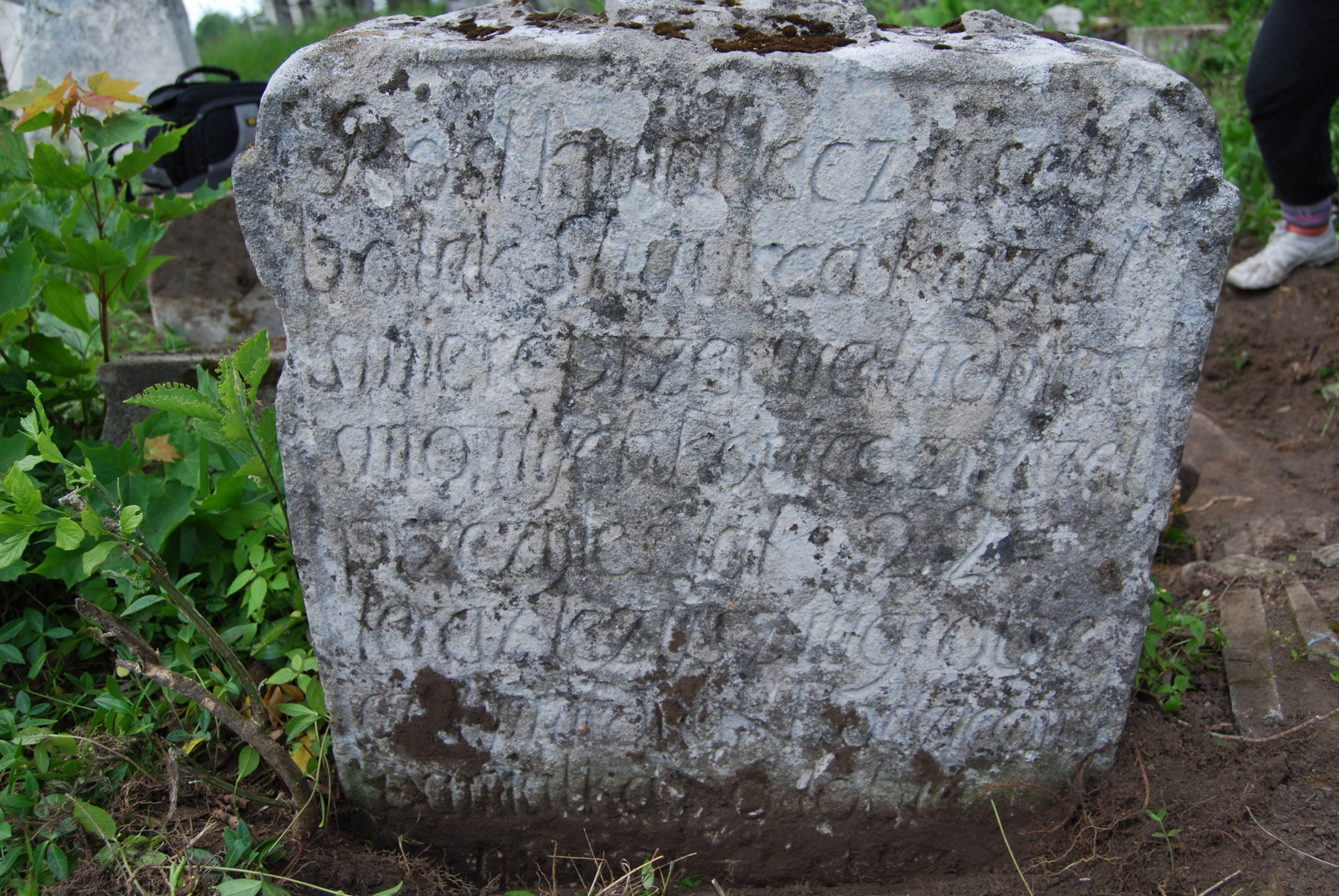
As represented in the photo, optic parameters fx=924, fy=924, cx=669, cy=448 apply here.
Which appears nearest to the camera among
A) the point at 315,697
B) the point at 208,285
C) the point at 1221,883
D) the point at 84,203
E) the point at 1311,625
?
the point at 1221,883

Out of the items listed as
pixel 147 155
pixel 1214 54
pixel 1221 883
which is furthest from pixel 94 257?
pixel 1214 54

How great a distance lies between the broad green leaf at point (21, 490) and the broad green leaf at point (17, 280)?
73 centimetres

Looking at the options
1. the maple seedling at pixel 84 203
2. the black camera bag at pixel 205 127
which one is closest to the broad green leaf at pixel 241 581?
the maple seedling at pixel 84 203

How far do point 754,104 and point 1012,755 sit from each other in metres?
1.41

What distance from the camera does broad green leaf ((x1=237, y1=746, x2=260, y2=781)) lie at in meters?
1.88

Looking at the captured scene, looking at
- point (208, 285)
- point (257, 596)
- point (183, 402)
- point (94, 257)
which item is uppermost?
point (94, 257)

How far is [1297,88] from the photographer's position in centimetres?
342

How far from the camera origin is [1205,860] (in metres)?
1.85

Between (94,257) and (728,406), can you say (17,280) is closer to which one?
(94,257)

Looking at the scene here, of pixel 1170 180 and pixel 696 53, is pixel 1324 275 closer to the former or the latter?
pixel 1170 180

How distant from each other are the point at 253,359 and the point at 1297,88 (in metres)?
3.70

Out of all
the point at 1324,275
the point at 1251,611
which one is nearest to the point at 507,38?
the point at 1251,611

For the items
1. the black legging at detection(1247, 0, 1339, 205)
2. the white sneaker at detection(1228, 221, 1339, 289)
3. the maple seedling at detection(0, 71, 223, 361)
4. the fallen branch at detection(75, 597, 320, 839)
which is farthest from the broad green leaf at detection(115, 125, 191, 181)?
the white sneaker at detection(1228, 221, 1339, 289)

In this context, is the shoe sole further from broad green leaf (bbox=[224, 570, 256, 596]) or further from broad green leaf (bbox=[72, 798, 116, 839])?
broad green leaf (bbox=[72, 798, 116, 839])
